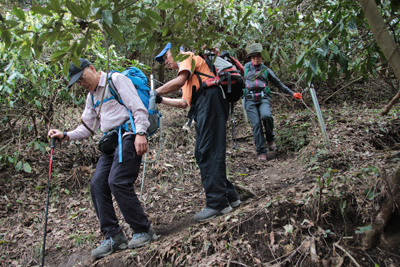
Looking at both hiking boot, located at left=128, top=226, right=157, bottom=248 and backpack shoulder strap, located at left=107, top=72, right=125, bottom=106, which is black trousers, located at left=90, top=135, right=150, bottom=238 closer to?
hiking boot, located at left=128, top=226, right=157, bottom=248

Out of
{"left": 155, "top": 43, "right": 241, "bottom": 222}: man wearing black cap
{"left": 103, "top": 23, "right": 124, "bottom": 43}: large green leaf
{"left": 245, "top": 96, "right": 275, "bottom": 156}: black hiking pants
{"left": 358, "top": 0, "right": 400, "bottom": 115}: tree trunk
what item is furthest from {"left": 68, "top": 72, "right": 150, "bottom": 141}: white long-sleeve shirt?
{"left": 245, "top": 96, "right": 275, "bottom": 156}: black hiking pants

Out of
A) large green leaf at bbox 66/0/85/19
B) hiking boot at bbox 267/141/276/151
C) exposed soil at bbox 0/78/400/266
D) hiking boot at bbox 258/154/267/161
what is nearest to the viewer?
large green leaf at bbox 66/0/85/19

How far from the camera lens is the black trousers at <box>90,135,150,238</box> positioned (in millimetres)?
2945

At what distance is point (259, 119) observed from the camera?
18.9ft

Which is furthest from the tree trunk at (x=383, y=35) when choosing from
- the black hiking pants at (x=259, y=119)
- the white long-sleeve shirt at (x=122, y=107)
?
the black hiking pants at (x=259, y=119)

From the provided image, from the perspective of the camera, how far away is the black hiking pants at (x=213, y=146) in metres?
3.23

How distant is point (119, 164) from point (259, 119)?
3.53 metres

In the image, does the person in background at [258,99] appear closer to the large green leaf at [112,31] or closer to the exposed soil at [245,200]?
the exposed soil at [245,200]

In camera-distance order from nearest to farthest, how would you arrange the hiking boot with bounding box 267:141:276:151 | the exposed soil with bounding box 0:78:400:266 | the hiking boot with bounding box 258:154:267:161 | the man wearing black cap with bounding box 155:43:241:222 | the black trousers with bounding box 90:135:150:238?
the exposed soil with bounding box 0:78:400:266 → the black trousers with bounding box 90:135:150:238 → the man wearing black cap with bounding box 155:43:241:222 → the hiking boot with bounding box 258:154:267:161 → the hiking boot with bounding box 267:141:276:151

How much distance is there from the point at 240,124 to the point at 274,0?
3.56 m

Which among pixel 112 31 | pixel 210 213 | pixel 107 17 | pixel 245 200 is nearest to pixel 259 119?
pixel 245 200

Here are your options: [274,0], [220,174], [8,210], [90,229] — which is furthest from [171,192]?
[274,0]

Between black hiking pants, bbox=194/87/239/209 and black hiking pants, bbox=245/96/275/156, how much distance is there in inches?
101

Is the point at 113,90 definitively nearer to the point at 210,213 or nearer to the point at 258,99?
the point at 210,213
